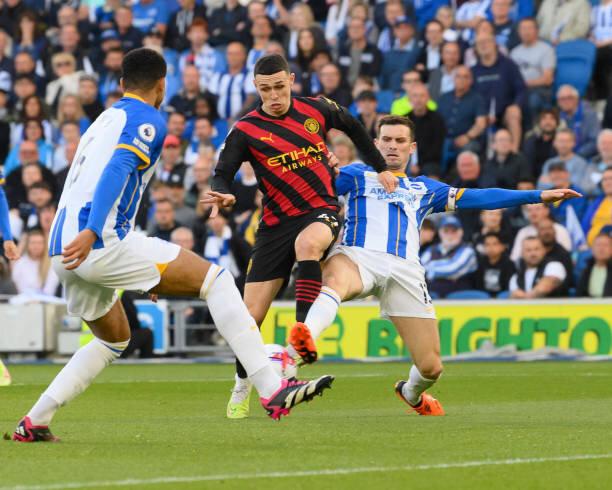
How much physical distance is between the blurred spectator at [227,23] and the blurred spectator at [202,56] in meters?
0.14

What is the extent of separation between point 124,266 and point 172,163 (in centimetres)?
1311

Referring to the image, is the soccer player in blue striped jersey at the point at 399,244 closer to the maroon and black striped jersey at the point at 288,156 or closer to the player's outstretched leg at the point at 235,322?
the maroon and black striped jersey at the point at 288,156

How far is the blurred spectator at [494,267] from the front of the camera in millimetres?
17469

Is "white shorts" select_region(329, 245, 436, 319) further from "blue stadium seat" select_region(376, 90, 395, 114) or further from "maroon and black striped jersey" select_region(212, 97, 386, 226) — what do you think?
"blue stadium seat" select_region(376, 90, 395, 114)

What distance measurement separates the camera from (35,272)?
18984mm

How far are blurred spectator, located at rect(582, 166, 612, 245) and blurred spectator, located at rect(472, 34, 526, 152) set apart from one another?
4.77ft

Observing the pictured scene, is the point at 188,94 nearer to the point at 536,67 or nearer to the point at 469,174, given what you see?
the point at 469,174

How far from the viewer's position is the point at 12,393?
12.1m

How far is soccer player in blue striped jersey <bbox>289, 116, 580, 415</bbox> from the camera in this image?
966cm

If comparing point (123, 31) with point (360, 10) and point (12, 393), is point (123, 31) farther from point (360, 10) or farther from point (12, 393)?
point (12, 393)

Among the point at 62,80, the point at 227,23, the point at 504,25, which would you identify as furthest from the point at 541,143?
the point at 62,80

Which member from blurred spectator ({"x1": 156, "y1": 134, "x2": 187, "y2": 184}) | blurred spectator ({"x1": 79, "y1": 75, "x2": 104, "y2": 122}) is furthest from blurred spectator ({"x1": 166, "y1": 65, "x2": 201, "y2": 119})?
blurred spectator ({"x1": 79, "y1": 75, "x2": 104, "y2": 122})

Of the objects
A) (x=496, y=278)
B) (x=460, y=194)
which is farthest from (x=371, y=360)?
(x=460, y=194)

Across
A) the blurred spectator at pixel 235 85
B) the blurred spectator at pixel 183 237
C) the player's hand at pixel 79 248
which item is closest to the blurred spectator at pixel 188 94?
the blurred spectator at pixel 235 85
